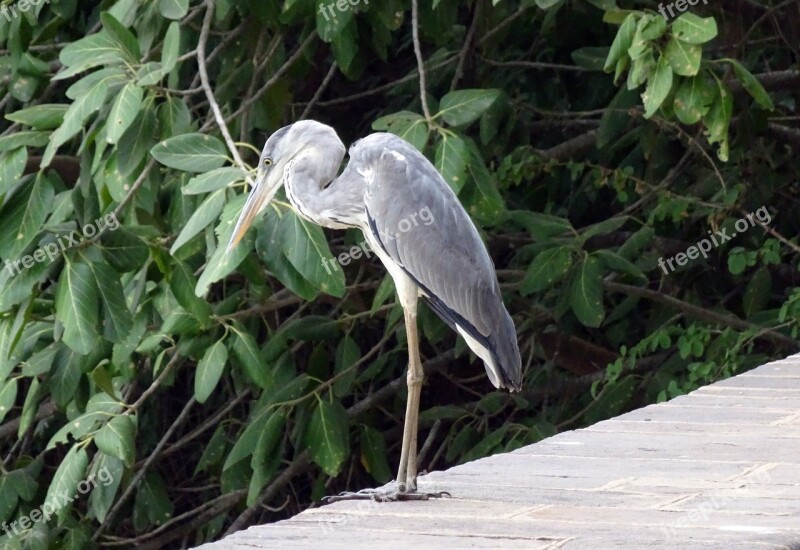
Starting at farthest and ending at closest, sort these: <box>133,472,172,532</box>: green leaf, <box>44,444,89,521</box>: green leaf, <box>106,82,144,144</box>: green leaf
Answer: <box>133,472,172,532</box>: green leaf → <box>44,444,89,521</box>: green leaf → <box>106,82,144,144</box>: green leaf

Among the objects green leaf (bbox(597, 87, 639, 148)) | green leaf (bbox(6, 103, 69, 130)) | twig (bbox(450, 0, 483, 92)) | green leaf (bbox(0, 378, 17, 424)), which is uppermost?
green leaf (bbox(6, 103, 69, 130))

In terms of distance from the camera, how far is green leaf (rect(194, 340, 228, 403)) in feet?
14.8

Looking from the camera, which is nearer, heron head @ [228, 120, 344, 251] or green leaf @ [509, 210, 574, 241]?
heron head @ [228, 120, 344, 251]

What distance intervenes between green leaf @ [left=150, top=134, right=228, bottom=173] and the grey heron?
0.50 m

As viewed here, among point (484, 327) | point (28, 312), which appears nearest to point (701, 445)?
point (484, 327)

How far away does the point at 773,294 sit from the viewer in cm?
615

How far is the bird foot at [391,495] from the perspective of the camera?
9.71 feet

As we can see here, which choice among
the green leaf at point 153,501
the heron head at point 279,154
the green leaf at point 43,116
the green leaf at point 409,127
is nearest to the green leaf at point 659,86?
the green leaf at point 409,127

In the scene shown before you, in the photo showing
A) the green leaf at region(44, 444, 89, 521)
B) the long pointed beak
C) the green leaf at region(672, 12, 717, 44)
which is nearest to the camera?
the long pointed beak

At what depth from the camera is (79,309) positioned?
13.4ft

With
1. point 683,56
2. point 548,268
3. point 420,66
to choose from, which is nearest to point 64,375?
point 420,66

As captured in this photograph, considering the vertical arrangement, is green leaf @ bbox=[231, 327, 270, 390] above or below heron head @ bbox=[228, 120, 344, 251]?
below

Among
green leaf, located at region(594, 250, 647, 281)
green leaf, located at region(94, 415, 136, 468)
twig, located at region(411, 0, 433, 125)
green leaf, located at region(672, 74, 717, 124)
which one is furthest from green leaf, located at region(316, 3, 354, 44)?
green leaf, located at region(94, 415, 136, 468)

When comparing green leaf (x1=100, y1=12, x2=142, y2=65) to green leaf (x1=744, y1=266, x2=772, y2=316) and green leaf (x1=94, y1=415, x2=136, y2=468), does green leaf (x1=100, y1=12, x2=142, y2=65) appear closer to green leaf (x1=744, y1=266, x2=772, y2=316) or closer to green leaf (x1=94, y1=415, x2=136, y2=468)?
green leaf (x1=94, y1=415, x2=136, y2=468)
